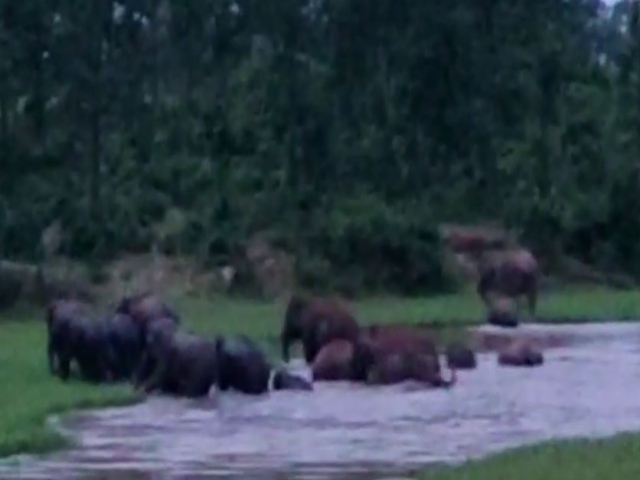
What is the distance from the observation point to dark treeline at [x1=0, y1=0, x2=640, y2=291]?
45969mm

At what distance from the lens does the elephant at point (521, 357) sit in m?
30.7

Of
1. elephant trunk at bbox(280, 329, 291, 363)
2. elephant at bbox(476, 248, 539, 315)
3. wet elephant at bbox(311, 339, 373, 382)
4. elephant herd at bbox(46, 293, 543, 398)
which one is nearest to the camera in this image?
elephant herd at bbox(46, 293, 543, 398)

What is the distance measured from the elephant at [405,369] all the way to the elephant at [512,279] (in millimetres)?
13749

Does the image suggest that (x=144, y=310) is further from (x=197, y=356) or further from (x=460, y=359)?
(x=460, y=359)

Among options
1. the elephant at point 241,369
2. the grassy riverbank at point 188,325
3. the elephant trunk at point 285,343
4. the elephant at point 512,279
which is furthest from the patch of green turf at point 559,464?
the elephant at point 512,279

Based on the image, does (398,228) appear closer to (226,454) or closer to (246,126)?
(246,126)

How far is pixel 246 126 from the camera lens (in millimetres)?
51406

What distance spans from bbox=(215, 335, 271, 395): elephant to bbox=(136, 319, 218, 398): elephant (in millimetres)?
141

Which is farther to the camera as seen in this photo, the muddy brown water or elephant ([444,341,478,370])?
Answer: elephant ([444,341,478,370])

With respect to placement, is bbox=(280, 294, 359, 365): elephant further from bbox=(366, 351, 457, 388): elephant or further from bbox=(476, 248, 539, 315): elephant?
bbox=(476, 248, 539, 315): elephant

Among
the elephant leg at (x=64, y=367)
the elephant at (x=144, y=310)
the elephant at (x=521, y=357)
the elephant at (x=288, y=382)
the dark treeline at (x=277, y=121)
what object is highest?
the dark treeline at (x=277, y=121)

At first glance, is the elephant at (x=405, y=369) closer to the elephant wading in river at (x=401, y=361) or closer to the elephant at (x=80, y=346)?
the elephant wading in river at (x=401, y=361)

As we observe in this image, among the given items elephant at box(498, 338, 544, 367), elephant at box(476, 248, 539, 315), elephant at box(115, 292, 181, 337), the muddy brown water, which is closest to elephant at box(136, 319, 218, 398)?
the muddy brown water

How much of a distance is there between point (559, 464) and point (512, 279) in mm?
23374
